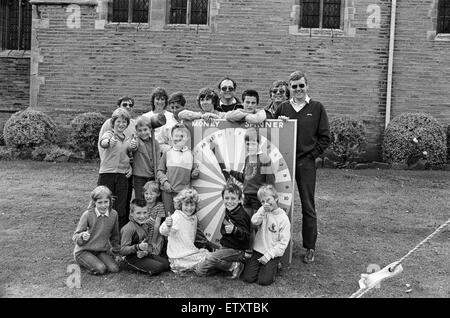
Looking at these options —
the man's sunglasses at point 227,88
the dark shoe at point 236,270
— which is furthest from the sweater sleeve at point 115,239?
the man's sunglasses at point 227,88

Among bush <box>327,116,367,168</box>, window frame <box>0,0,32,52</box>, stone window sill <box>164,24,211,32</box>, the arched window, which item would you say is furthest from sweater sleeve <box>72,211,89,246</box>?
window frame <box>0,0,32,52</box>

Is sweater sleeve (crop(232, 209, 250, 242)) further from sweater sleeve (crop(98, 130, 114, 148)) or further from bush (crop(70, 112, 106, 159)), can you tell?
bush (crop(70, 112, 106, 159))

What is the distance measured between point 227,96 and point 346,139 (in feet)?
21.7

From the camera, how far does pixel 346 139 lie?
1189 centimetres

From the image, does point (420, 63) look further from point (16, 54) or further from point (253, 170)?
point (16, 54)

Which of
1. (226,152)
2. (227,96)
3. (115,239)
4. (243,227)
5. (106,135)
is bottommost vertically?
(115,239)

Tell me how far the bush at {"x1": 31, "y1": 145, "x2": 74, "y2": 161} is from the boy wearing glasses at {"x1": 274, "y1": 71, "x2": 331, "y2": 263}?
802 cm

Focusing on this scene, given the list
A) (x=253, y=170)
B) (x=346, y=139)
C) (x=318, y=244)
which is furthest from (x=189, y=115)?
(x=346, y=139)

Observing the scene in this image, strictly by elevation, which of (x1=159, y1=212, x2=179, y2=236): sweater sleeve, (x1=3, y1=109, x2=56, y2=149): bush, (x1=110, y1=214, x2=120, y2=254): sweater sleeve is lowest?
(x1=110, y1=214, x2=120, y2=254): sweater sleeve

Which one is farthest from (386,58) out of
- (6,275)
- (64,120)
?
(6,275)

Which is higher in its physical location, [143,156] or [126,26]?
[126,26]

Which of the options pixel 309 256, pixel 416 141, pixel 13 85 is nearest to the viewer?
pixel 309 256

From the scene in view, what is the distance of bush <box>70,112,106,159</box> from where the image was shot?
1228cm

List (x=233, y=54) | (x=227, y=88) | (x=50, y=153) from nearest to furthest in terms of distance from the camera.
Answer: (x=227, y=88) → (x=50, y=153) → (x=233, y=54)
